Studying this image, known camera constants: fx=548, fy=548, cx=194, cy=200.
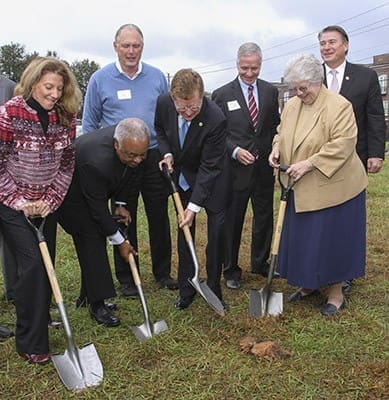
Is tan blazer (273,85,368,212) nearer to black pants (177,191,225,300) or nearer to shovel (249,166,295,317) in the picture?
shovel (249,166,295,317)

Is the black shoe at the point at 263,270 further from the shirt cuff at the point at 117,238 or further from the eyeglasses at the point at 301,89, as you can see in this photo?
the eyeglasses at the point at 301,89

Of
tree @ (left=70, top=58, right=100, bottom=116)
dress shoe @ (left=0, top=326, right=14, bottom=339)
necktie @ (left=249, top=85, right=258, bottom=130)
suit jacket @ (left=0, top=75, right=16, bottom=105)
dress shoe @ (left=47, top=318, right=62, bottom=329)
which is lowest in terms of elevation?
dress shoe @ (left=47, top=318, right=62, bottom=329)

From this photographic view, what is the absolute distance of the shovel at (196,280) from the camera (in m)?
4.01

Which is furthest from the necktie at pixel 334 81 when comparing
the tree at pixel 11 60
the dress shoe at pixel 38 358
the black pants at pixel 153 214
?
the tree at pixel 11 60

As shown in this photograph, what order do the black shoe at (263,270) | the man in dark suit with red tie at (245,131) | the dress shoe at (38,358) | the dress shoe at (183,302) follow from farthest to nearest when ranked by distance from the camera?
the black shoe at (263,270) → the man in dark suit with red tie at (245,131) → the dress shoe at (183,302) → the dress shoe at (38,358)

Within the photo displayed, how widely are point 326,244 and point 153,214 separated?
157 centimetres

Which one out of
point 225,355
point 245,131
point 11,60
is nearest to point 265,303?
point 225,355

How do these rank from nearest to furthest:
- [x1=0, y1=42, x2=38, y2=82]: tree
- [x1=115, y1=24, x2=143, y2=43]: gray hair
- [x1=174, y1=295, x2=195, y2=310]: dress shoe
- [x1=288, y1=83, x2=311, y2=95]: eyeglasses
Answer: [x1=288, y1=83, x2=311, y2=95]: eyeglasses < [x1=174, y1=295, x2=195, y2=310]: dress shoe < [x1=115, y1=24, x2=143, y2=43]: gray hair < [x1=0, y1=42, x2=38, y2=82]: tree

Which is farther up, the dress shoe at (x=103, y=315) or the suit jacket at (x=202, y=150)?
the suit jacket at (x=202, y=150)

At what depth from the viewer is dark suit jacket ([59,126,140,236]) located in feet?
12.3

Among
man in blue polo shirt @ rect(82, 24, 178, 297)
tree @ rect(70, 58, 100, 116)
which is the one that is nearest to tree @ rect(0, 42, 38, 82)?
tree @ rect(70, 58, 100, 116)

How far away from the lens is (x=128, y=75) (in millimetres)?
4625

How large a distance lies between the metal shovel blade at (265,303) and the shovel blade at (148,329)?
74 centimetres

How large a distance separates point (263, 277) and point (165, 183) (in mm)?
1396
